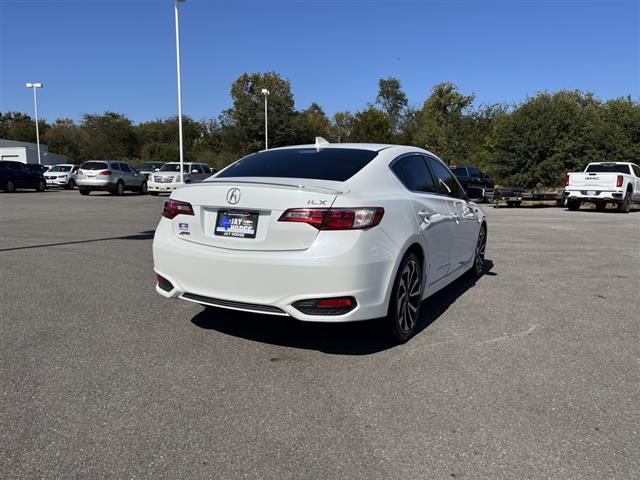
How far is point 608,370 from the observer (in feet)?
13.1

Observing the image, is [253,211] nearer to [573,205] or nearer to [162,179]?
[573,205]

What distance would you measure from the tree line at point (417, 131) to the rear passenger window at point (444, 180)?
2298 cm

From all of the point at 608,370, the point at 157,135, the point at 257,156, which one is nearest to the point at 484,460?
the point at 608,370

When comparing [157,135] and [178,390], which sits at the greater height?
[157,135]

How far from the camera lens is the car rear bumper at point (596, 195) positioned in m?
19.4

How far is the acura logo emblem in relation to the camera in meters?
4.07

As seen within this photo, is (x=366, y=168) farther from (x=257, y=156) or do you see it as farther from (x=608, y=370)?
(x=608, y=370)

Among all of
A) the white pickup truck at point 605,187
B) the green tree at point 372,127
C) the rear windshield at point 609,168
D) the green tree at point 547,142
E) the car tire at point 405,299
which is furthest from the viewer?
the green tree at point 372,127

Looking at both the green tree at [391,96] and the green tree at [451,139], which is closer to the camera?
the green tree at [451,139]

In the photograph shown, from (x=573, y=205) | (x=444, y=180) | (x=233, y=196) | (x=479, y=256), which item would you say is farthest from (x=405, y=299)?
(x=573, y=205)

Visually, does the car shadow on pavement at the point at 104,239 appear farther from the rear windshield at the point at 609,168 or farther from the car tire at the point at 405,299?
the rear windshield at the point at 609,168

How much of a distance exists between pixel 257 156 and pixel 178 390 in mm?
2513

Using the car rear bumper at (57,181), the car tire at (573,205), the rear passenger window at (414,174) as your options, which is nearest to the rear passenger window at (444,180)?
the rear passenger window at (414,174)

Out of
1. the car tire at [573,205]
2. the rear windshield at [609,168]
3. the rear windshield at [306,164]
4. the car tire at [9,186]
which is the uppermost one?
the rear windshield at [609,168]
